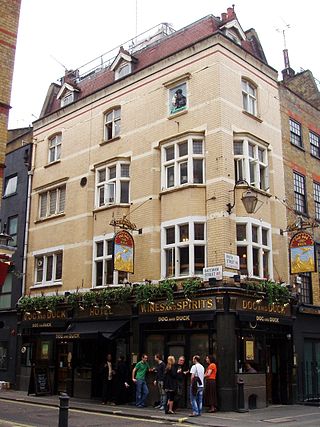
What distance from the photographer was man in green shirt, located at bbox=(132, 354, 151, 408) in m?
19.0

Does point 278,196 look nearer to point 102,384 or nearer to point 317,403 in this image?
point 317,403

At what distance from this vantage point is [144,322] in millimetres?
20391

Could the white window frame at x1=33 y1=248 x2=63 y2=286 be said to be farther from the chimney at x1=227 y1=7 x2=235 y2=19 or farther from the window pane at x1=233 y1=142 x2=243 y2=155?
the chimney at x1=227 y1=7 x2=235 y2=19

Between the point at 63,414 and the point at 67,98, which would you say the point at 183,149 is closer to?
the point at 67,98

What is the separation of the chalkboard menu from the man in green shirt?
533cm

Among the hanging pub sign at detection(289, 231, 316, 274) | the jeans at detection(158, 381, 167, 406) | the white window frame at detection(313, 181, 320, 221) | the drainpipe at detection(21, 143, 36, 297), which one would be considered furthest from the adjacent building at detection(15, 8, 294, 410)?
the white window frame at detection(313, 181, 320, 221)

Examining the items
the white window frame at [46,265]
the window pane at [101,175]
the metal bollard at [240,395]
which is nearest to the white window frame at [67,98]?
the window pane at [101,175]

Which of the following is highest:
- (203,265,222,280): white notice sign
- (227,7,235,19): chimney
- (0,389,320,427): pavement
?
(227,7,235,19): chimney

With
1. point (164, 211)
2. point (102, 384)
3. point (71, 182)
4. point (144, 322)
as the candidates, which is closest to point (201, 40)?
point (164, 211)

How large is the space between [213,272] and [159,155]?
5.98 m

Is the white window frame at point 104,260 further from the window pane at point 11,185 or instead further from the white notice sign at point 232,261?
the window pane at point 11,185

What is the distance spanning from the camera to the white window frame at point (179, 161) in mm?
20544

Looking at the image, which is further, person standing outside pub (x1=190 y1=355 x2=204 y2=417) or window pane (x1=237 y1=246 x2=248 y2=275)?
window pane (x1=237 y1=246 x2=248 y2=275)

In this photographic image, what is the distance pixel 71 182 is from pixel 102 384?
9.60m
